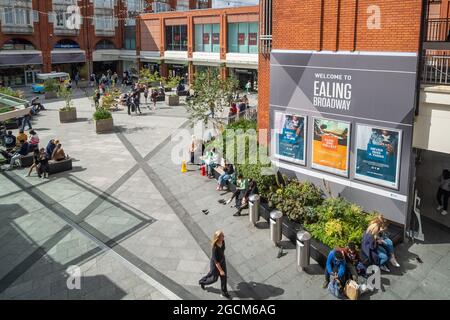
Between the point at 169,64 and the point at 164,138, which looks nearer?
the point at 164,138

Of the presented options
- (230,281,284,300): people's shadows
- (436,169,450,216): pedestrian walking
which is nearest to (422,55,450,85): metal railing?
(436,169,450,216): pedestrian walking

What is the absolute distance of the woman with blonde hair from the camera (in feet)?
32.9

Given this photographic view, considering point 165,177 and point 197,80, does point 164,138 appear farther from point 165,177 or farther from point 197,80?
point 165,177

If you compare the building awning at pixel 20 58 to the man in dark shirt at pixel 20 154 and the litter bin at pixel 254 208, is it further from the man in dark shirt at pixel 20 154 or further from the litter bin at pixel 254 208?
the litter bin at pixel 254 208

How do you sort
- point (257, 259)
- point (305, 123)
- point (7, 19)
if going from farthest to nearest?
point (7, 19), point (305, 123), point (257, 259)

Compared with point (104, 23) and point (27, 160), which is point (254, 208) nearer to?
point (27, 160)

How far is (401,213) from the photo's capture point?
38.3 feet

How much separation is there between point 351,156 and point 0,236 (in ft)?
33.5

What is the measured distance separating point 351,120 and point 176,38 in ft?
130

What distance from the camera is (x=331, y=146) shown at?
513 inches

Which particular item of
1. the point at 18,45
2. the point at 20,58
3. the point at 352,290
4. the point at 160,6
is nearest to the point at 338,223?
the point at 352,290

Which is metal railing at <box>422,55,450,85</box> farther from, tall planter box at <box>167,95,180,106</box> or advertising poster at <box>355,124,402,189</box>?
tall planter box at <box>167,95,180,106</box>

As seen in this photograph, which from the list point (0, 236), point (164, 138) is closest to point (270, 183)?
point (0, 236)

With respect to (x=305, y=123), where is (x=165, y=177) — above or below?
below
